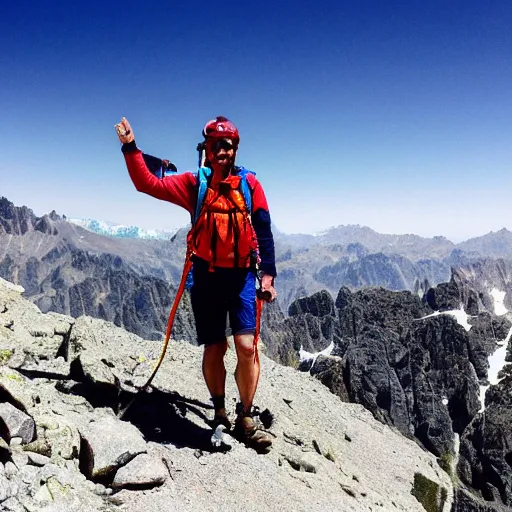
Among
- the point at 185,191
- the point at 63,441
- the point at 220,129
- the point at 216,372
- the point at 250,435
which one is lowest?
the point at 250,435

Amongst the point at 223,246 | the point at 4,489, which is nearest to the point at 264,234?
the point at 223,246

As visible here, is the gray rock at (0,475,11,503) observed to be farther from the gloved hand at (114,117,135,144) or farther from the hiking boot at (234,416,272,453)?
the gloved hand at (114,117,135,144)

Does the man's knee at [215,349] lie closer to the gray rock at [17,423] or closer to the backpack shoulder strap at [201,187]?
the backpack shoulder strap at [201,187]

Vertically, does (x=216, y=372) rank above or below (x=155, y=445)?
above

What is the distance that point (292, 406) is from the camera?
40.9 ft

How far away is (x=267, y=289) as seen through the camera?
23.0ft

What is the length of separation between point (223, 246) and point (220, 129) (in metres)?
1.70

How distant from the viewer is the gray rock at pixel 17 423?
534 cm

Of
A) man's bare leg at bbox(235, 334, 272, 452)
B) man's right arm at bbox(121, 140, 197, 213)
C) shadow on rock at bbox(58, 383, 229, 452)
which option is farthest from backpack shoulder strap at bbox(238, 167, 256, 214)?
shadow on rock at bbox(58, 383, 229, 452)

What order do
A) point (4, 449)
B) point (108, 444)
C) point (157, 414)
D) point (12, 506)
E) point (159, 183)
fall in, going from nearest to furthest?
point (12, 506) < point (4, 449) < point (108, 444) < point (159, 183) < point (157, 414)

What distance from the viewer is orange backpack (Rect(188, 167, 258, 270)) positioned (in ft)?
21.2

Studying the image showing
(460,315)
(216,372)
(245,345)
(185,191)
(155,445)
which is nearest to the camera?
(185,191)

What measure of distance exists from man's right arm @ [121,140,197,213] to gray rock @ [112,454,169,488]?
3.56 meters

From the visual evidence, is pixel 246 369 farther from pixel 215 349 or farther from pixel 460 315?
pixel 460 315
